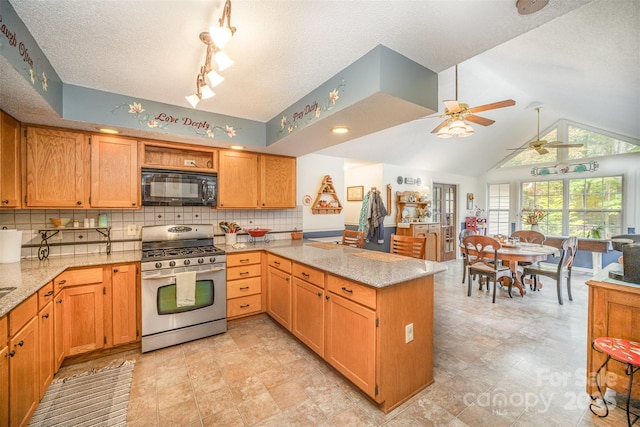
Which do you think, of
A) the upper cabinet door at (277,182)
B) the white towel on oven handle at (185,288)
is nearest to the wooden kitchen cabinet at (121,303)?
the white towel on oven handle at (185,288)

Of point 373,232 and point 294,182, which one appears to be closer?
point 294,182

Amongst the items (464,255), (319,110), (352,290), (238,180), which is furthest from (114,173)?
(464,255)

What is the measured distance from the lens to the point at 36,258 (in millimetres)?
2516

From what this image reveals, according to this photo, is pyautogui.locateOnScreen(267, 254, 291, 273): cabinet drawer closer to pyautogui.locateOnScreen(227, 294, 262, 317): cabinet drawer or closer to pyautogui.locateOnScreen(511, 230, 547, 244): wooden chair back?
pyautogui.locateOnScreen(227, 294, 262, 317): cabinet drawer

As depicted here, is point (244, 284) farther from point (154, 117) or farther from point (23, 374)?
point (154, 117)

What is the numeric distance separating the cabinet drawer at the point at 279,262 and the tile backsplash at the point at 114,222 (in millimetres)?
789

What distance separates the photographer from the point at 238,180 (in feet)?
11.0

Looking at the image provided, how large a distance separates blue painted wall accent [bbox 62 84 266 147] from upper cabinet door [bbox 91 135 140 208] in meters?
0.36

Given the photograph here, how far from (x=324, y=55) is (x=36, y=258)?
3.27 m

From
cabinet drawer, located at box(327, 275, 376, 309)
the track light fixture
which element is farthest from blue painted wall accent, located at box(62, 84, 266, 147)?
cabinet drawer, located at box(327, 275, 376, 309)

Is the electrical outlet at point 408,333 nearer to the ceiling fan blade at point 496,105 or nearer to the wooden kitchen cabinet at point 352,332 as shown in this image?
the wooden kitchen cabinet at point 352,332

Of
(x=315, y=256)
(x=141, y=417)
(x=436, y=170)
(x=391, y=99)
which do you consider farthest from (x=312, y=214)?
(x=436, y=170)

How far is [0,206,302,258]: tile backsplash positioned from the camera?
8.22 ft

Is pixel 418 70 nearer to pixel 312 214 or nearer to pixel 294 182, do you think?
pixel 294 182
